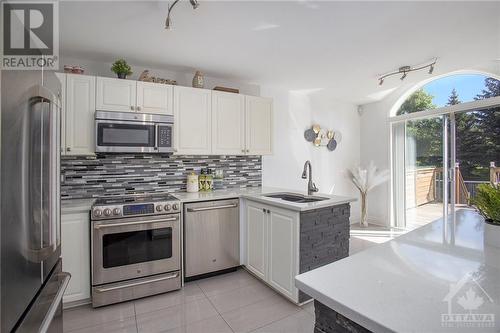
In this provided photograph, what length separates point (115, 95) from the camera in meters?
2.52

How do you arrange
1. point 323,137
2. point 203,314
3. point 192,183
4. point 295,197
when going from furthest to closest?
point 323,137 → point 192,183 → point 295,197 → point 203,314

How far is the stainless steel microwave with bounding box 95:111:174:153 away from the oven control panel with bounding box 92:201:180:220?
590mm

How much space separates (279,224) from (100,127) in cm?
197

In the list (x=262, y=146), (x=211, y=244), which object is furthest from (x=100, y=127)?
(x=262, y=146)

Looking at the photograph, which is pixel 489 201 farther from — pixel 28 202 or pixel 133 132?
pixel 133 132

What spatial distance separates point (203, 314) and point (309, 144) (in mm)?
3169

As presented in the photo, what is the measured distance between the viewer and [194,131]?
293 centimetres

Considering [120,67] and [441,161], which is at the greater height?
[120,67]

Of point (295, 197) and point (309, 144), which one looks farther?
point (309, 144)

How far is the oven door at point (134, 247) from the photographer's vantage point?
7.18ft

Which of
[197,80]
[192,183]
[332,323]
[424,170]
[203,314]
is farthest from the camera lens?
[424,170]

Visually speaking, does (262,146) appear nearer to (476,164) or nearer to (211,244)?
(211,244)

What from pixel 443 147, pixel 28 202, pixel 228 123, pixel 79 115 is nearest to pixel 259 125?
pixel 228 123

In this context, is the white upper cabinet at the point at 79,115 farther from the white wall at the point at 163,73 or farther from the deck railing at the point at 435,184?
the deck railing at the point at 435,184
